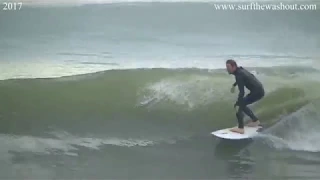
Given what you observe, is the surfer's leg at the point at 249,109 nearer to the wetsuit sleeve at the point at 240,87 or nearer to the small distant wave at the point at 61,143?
the wetsuit sleeve at the point at 240,87

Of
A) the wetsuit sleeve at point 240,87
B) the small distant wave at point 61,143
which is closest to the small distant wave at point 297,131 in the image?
the wetsuit sleeve at point 240,87

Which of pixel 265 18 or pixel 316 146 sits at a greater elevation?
pixel 265 18

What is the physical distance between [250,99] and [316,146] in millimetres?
305

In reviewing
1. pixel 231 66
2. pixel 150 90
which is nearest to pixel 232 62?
pixel 231 66

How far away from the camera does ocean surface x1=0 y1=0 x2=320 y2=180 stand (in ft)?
5.59

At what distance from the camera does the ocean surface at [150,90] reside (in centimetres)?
170

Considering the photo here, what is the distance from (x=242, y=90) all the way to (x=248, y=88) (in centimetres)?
3

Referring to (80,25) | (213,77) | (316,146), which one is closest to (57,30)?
(80,25)

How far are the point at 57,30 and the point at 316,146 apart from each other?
1.10 metres

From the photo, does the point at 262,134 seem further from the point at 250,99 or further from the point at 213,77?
the point at 213,77

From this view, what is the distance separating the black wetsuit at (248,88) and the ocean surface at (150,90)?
27 millimetres

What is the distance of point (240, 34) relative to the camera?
5.73 feet

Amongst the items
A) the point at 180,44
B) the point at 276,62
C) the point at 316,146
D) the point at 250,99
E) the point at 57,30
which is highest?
the point at 57,30

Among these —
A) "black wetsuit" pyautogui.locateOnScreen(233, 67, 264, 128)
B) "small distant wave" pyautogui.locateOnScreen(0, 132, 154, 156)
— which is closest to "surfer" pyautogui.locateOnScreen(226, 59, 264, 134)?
"black wetsuit" pyautogui.locateOnScreen(233, 67, 264, 128)
